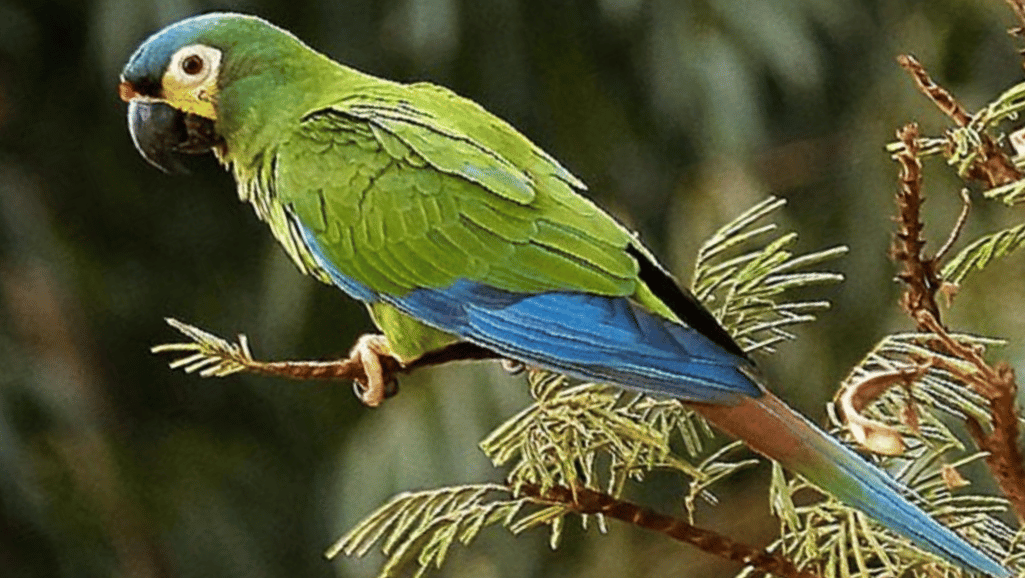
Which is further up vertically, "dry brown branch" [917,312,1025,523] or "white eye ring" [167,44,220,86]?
"white eye ring" [167,44,220,86]

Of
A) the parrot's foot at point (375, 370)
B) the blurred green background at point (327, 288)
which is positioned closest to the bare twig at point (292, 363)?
the parrot's foot at point (375, 370)

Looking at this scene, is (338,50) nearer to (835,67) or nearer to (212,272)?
(212,272)

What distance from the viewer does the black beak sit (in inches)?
24.7

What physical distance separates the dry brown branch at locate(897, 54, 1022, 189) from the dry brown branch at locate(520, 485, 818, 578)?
158 mm

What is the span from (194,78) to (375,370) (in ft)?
0.44

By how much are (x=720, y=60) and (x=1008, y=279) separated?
265 mm

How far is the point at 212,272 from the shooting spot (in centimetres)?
145

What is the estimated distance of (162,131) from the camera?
0.63 m

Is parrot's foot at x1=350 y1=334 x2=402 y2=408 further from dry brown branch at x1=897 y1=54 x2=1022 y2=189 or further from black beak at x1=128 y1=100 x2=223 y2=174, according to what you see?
dry brown branch at x1=897 y1=54 x2=1022 y2=189

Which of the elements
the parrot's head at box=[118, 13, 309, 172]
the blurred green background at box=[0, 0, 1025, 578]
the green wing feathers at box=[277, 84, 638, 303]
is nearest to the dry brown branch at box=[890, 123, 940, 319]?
Answer: the green wing feathers at box=[277, 84, 638, 303]

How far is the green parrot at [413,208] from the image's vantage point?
0.59m

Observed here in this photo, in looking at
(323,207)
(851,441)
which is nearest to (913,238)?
(851,441)

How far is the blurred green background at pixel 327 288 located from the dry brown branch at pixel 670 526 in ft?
1.73

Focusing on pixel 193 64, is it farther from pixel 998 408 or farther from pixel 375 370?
pixel 998 408
